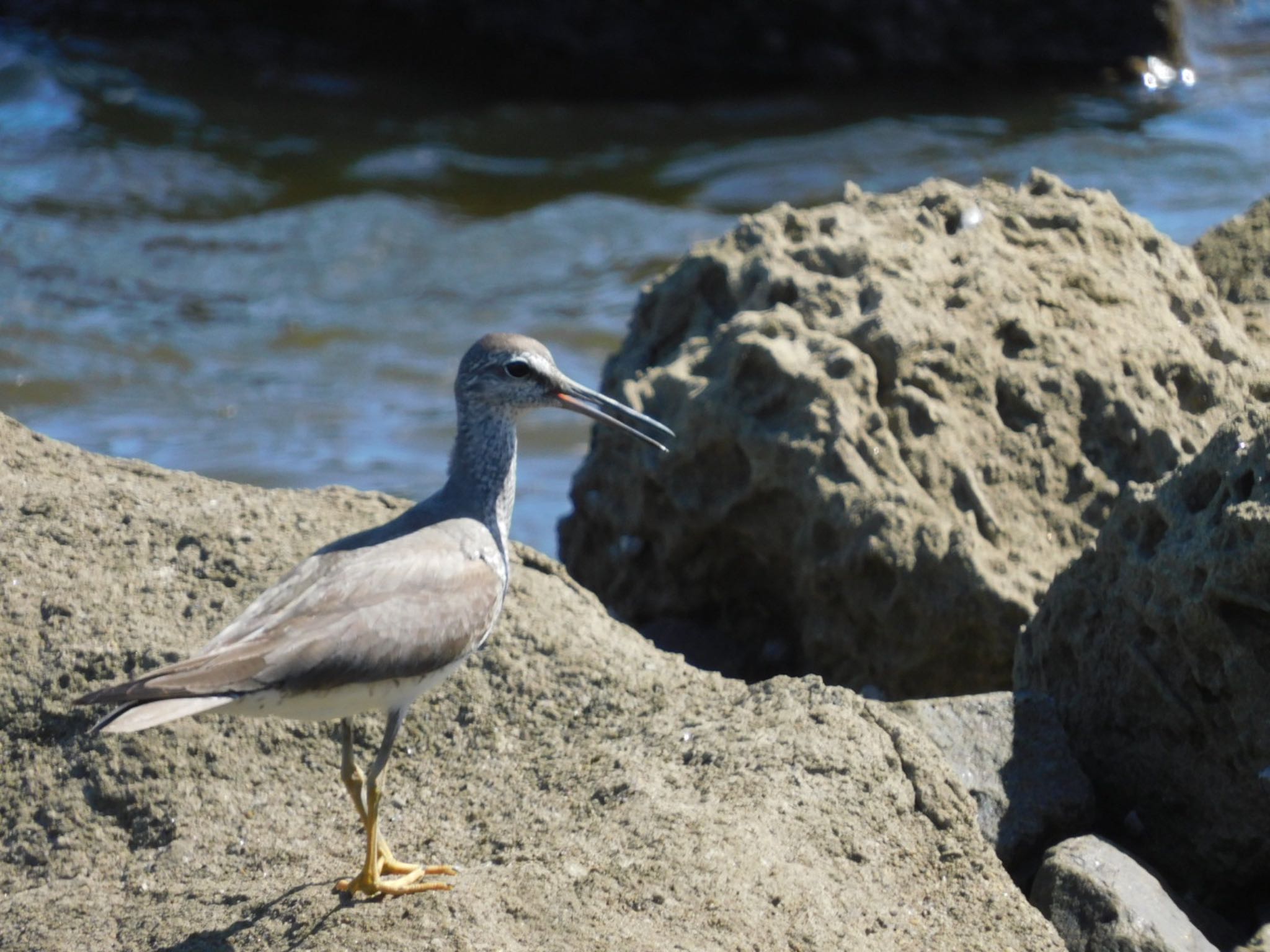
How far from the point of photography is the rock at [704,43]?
53.7 feet

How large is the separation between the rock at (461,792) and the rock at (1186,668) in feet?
2.47

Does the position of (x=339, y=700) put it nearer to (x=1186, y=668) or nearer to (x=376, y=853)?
(x=376, y=853)

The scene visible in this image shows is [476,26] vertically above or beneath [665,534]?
above

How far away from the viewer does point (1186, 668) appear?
14.8ft

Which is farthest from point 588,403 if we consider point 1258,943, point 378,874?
point 1258,943

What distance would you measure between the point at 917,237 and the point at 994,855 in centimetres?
333

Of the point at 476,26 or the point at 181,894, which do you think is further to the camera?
the point at 476,26

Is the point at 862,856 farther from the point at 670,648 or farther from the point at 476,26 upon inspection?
the point at 476,26

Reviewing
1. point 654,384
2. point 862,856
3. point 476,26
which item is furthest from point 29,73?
point 862,856

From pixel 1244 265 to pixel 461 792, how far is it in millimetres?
4565

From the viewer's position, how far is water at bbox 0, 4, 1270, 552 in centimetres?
1074

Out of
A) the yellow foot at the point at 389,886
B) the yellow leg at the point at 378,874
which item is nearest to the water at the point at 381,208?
the yellow leg at the point at 378,874

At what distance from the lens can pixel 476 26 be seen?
665 inches

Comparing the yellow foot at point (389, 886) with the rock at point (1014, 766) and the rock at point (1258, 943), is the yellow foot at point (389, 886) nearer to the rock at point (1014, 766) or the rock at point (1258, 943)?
the rock at point (1014, 766)
